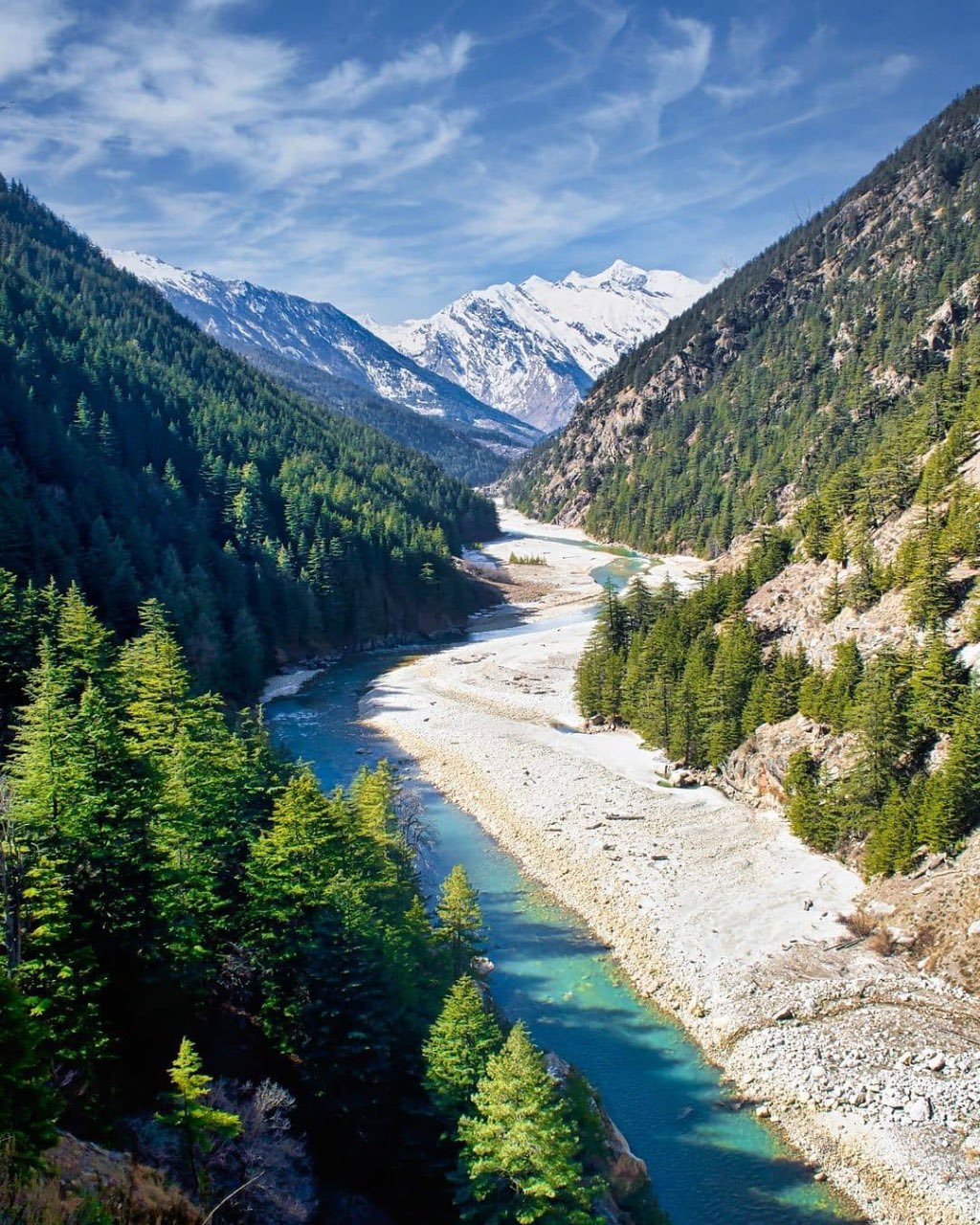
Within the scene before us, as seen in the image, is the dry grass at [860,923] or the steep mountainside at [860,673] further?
the steep mountainside at [860,673]

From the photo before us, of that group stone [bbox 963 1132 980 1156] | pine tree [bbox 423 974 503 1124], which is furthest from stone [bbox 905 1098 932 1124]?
pine tree [bbox 423 974 503 1124]

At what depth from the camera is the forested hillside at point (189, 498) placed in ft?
236

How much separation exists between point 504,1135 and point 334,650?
89107 millimetres

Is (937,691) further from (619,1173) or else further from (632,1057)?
(619,1173)

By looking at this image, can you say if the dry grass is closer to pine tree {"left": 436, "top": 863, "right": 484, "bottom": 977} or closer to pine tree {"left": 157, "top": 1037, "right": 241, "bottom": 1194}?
pine tree {"left": 436, "top": 863, "right": 484, "bottom": 977}

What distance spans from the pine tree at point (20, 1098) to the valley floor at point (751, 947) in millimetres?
25110

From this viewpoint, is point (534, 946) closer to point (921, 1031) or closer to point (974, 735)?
point (921, 1031)

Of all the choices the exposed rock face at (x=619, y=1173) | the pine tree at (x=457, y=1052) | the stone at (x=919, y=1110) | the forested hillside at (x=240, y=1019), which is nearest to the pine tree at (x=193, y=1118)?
the forested hillside at (x=240, y=1019)

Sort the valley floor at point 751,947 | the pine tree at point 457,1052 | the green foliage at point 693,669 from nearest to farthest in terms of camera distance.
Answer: the pine tree at point 457,1052 < the valley floor at point 751,947 < the green foliage at point 693,669

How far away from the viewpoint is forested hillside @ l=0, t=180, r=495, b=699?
236 feet

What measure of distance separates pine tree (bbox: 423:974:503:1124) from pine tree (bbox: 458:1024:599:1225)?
1549 mm

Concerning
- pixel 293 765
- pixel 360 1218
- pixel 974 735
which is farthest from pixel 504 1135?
pixel 974 735

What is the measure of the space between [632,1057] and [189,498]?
10114 cm

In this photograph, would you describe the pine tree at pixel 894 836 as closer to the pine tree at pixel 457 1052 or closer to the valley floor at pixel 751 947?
the valley floor at pixel 751 947
